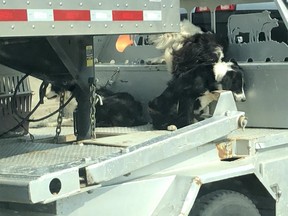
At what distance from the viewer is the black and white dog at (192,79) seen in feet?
15.0

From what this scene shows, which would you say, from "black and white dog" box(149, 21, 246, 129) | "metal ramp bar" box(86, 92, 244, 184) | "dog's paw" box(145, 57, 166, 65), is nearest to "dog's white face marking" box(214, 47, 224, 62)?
"black and white dog" box(149, 21, 246, 129)

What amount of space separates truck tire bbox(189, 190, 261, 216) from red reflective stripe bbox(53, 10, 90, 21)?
141 centimetres

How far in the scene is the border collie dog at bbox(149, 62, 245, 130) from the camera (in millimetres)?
4570

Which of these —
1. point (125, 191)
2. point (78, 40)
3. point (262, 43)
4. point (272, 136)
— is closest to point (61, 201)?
point (125, 191)

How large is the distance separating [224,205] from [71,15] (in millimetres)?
1632

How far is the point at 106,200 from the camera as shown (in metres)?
3.33

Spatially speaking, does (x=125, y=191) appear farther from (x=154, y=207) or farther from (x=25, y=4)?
(x=25, y=4)

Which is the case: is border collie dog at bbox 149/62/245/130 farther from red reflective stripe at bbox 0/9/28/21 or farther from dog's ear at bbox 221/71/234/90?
red reflective stripe at bbox 0/9/28/21

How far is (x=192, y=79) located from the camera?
461 centimetres

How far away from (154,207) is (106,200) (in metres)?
0.33

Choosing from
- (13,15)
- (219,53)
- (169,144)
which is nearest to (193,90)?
(219,53)

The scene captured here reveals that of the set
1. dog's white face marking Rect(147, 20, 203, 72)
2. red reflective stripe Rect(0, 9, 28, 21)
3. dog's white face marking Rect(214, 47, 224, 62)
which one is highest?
red reflective stripe Rect(0, 9, 28, 21)

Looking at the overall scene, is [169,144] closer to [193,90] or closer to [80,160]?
[80,160]

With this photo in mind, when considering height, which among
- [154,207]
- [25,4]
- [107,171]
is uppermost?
[25,4]
